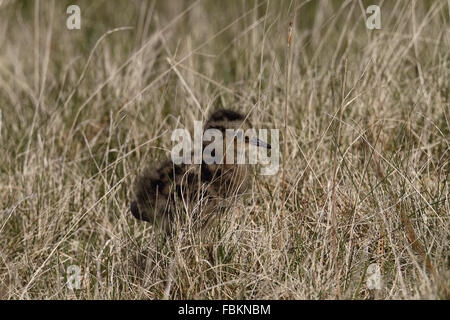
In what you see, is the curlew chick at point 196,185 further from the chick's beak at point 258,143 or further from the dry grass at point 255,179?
the dry grass at point 255,179

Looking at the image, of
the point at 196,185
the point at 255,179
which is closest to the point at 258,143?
the point at 255,179

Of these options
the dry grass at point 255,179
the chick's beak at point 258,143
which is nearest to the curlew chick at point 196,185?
the chick's beak at point 258,143

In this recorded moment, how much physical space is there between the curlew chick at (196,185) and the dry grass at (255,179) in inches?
4.3

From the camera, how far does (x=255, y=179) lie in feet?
13.5

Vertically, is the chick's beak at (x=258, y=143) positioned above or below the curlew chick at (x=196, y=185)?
above

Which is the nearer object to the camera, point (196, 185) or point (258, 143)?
point (196, 185)

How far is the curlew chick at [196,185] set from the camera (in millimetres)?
3820

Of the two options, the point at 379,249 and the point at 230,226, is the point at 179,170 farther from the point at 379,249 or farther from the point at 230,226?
the point at 379,249

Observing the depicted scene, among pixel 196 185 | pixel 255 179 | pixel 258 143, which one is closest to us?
pixel 196 185

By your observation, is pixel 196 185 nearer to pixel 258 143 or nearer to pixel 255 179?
pixel 255 179

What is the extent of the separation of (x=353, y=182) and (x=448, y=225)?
20.2 inches

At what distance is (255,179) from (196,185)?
1.21 ft
